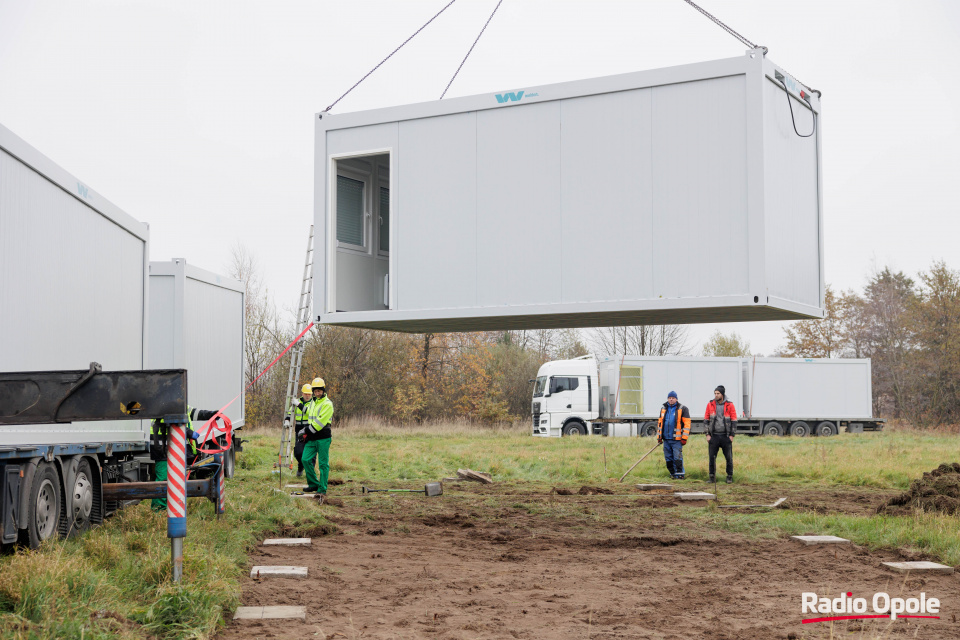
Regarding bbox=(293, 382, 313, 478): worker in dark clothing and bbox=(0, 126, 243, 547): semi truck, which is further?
bbox=(293, 382, 313, 478): worker in dark clothing

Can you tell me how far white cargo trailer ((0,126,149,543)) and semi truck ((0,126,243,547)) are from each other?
0.04 ft

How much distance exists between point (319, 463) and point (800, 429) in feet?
74.4

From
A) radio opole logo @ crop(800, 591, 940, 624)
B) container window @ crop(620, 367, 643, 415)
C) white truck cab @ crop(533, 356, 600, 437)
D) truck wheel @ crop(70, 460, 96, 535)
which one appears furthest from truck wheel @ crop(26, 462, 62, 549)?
container window @ crop(620, 367, 643, 415)

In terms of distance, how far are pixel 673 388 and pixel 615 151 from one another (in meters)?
21.8

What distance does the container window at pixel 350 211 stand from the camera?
971 cm

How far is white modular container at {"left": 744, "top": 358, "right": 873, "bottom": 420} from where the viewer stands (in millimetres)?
30328

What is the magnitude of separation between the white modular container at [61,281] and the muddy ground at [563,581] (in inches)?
98.7

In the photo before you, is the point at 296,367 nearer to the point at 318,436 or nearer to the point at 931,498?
the point at 318,436

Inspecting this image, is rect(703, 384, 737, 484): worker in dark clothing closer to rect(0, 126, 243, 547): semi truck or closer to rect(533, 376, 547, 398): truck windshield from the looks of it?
rect(0, 126, 243, 547): semi truck

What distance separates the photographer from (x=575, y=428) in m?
28.2

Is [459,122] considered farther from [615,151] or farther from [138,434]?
[138,434]

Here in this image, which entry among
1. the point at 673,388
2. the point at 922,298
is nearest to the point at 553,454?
the point at 673,388

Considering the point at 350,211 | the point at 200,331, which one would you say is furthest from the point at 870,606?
the point at 200,331

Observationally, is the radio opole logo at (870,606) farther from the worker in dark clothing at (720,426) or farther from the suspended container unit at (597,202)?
the worker in dark clothing at (720,426)
